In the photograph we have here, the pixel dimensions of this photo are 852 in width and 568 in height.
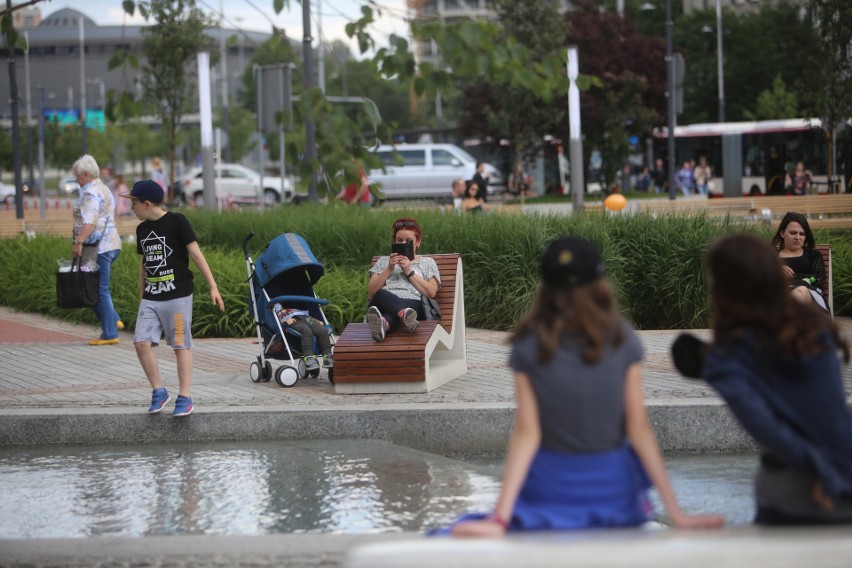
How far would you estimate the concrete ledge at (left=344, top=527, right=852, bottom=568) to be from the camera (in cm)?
305

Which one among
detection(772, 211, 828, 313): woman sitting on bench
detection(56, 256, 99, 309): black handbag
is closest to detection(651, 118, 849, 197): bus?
detection(56, 256, 99, 309): black handbag

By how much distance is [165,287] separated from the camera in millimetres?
8258

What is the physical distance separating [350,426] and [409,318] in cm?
119

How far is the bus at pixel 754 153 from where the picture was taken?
43.1 meters

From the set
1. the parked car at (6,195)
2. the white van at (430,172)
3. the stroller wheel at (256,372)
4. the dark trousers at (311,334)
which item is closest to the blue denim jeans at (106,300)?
the stroller wheel at (256,372)

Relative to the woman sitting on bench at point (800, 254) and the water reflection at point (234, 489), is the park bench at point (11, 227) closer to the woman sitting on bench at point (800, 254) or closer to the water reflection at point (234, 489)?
the water reflection at point (234, 489)

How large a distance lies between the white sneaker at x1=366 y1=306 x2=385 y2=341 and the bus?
3497 cm

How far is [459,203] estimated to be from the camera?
22.1 metres

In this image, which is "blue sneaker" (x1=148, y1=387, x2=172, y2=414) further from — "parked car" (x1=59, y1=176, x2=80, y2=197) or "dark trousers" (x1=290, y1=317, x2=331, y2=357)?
"parked car" (x1=59, y1=176, x2=80, y2=197)

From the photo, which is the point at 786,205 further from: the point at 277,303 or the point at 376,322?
the point at 376,322

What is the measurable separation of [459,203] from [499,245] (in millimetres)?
8376

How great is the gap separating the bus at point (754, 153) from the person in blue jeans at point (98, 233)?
1299 inches

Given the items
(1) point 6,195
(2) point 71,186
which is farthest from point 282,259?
(1) point 6,195

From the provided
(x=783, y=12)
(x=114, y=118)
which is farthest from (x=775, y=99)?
A: (x=114, y=118)
